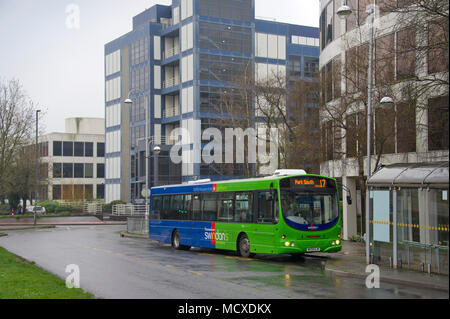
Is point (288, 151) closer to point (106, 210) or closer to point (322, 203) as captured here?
point (322, 203)

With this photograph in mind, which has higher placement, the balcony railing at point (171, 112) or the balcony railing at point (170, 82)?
the balcony railing at point (170, 82)

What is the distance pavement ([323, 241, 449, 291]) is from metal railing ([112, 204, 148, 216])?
46536 millimetres

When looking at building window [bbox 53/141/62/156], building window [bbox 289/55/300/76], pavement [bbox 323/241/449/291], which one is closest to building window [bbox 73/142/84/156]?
building window [bbox 53/141/62/156]

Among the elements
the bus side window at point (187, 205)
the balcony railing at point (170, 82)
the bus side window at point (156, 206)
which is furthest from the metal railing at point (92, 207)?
the bus side window at point (187, 205)

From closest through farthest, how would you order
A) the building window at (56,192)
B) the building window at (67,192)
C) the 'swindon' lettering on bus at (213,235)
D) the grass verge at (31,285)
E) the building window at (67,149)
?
the grass verge at (31,285)
the 'swindon' lettering on bus at (213,235)
the building window at (67,192)
the building window at (56,192)
the building window at (67,149)

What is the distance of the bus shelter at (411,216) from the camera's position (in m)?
14.8

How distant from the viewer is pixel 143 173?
228 feet

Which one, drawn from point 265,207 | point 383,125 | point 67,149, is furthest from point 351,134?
point 67,149

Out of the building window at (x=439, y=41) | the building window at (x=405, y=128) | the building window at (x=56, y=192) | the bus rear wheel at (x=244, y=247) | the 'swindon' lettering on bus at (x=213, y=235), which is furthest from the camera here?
the building window at (x=56, y=192)

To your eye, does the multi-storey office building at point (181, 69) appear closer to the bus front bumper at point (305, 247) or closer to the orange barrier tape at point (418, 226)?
the bus front bumper at point (305, 247)

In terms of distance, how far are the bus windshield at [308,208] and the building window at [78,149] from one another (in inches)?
3489

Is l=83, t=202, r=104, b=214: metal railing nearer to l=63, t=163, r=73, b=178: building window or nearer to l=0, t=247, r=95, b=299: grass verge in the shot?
l=63, t=163, r=73, b=178: building window

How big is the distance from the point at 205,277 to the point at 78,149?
3648 inches
